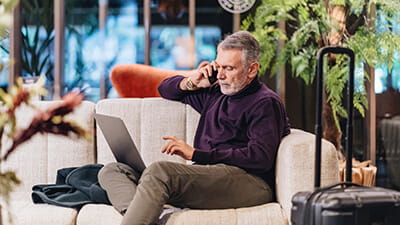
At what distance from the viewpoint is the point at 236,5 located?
446 cm

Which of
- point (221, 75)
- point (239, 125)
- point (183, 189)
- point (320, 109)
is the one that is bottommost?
point (183, 189)

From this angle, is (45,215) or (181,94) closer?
(45,215)

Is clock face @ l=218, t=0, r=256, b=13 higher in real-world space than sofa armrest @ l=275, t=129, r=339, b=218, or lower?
higher

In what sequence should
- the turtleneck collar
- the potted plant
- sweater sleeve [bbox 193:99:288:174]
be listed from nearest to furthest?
sweater sleeve [bbox 193:99:288:174] → the turtleneck collar → the potted plant

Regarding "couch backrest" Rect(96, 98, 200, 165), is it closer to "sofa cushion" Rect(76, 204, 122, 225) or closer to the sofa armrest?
"sofa cushion" Rect(76, 204, 122, 225)

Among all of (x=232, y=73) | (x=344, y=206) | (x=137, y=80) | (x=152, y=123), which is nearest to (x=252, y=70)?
(x=232, y=73)

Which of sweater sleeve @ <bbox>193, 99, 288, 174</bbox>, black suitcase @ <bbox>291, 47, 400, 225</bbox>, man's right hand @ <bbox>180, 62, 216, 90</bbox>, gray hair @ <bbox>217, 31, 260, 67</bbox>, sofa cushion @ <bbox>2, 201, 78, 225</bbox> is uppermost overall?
gray hair @ <bbox>217, 31, 260, 67</bbox>

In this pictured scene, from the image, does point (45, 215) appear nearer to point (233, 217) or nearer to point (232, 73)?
point (233, 217)

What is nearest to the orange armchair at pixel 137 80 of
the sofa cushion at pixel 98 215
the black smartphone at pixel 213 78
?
the black smartphone at pixel 213 78

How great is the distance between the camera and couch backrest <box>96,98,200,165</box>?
2.76 m

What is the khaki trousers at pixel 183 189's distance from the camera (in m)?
2.06

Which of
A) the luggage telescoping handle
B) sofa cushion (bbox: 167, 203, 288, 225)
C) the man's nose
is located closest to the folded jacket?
sofa cushion (bbox: 167, 203, 288, 225)

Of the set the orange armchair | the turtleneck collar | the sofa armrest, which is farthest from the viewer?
the orange armchair

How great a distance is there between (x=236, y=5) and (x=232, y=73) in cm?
204
